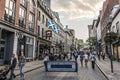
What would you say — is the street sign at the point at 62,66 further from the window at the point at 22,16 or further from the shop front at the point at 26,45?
the window at the point at 22,16

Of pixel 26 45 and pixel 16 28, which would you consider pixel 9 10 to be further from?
pixel 26 45

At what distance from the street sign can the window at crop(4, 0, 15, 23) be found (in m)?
10.5

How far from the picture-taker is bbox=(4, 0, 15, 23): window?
71.2ft

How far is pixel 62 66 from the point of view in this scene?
13.8 m

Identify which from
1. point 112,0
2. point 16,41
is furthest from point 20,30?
point 112,0

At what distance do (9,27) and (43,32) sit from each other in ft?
57.1

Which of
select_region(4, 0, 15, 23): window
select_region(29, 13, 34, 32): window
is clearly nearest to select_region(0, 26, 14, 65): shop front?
select_region(4, 0, 15, 23): window

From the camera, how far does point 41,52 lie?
37438 mm

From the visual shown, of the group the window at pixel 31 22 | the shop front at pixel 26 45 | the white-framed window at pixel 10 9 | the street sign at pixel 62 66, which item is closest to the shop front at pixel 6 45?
the shop front at pixel 26 45

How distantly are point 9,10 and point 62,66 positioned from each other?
12.5 m

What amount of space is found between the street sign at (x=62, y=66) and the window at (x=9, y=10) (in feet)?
34.4

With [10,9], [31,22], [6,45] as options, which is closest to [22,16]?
[10,9]

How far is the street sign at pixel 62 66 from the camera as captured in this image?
13.5 metres

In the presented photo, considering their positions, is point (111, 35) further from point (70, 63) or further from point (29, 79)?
point (29, 79)
